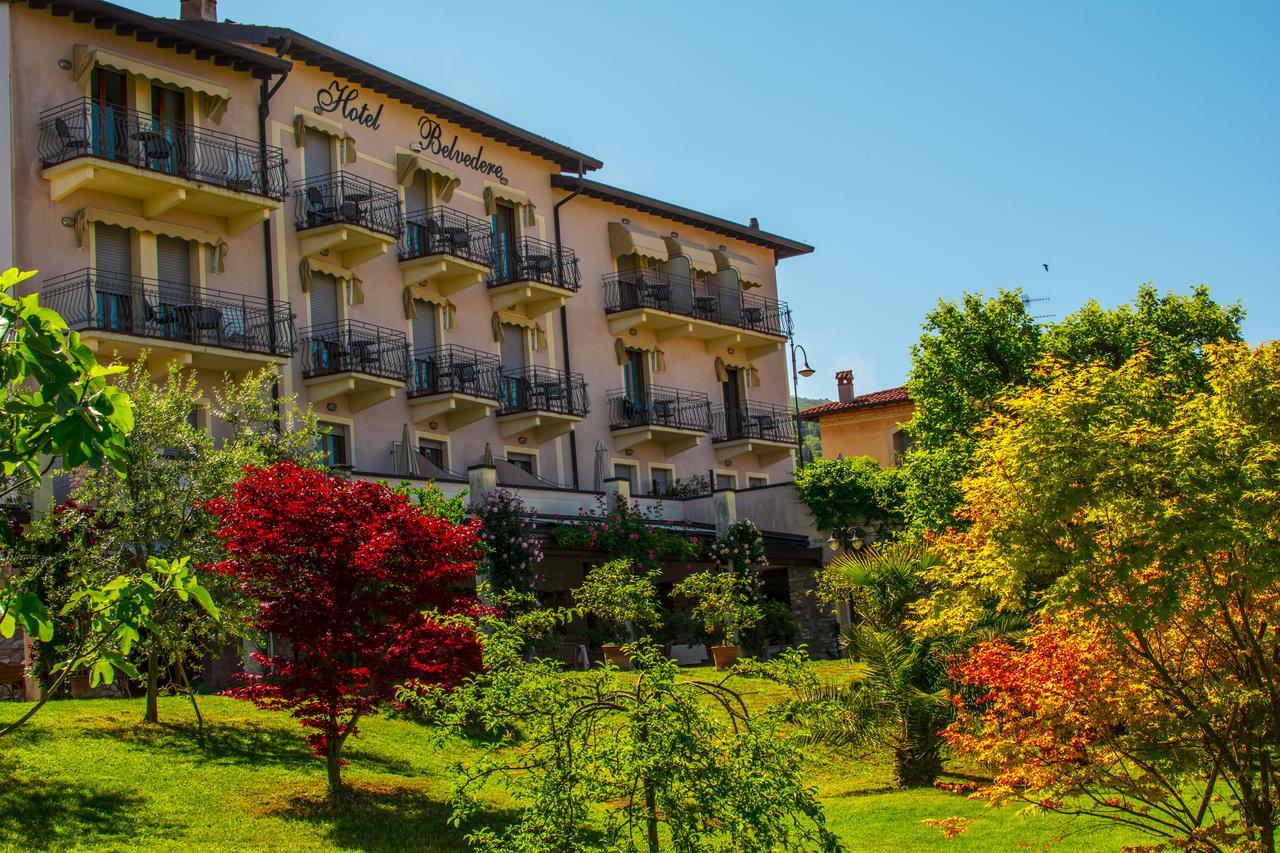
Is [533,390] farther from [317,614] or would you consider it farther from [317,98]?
[317,614]

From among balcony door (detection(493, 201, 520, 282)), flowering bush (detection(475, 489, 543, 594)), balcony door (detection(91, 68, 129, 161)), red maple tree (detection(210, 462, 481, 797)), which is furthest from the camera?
balcony door (detection(493, 201, 520, 282))

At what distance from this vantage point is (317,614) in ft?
49.3

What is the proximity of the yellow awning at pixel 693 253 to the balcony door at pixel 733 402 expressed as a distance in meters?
3.35

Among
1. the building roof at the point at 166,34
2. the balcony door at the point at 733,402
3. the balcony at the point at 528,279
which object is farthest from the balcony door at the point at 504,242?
the balcony door at the point at 733,402

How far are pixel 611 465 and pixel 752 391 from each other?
26.3 ft

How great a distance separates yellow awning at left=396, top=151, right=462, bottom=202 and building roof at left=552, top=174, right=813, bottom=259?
170 inches

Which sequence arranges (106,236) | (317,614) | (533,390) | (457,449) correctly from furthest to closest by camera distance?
→ (533,390) → (457,449) → (106,236) → (317,614)

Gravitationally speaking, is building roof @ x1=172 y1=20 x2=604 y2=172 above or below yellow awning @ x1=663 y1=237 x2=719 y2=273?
above

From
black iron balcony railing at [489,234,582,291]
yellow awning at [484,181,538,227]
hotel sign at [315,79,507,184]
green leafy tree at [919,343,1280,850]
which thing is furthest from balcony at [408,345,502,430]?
green leafy tree at [919,343,1280,850]

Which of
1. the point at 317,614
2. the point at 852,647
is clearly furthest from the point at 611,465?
the point at 317,614

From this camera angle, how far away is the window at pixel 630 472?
118 feet

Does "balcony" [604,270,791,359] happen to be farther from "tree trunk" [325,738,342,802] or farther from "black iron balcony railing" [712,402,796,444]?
"tree trunk" [325,738,342,802]

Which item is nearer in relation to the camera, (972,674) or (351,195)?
(972,674)

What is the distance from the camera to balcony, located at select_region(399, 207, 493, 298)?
3058cm
